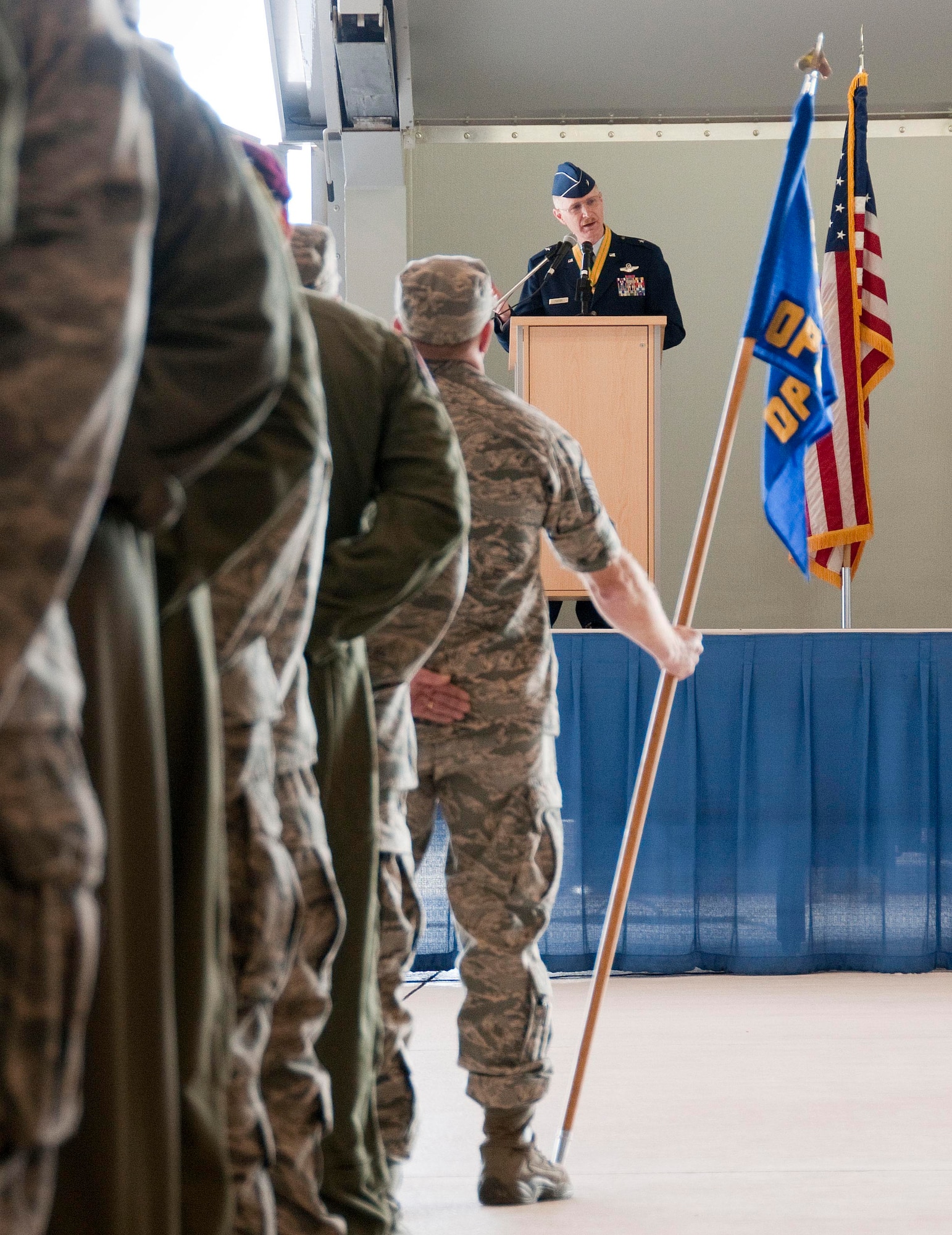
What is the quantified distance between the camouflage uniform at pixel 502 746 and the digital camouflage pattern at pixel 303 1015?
3.32ft

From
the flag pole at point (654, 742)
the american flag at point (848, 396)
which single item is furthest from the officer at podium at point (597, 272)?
the flag pole at point (654, 742)

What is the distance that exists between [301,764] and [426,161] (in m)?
6.41

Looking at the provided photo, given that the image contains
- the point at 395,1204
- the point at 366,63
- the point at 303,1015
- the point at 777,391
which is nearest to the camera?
the point at 303,1015

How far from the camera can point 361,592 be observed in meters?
1.63

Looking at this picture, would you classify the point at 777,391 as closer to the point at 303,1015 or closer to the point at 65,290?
the point at 303,1015

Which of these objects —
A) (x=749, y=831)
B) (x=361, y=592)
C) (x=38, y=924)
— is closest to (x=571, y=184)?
(x=749, y=831)

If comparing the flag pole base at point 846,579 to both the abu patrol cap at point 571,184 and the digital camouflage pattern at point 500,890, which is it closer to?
the abu patrol cap at point 571,184

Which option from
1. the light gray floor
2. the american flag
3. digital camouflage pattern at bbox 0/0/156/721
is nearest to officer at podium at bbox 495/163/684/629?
the american flag

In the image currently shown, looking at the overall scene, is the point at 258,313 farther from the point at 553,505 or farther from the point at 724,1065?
the point at 724,1065

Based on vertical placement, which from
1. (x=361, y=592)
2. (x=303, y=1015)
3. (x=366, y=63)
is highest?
(x=366, y=63)

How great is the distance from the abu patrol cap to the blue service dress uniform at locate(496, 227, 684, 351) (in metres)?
0.27

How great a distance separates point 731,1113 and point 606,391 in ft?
7.40

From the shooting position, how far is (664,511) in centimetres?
728

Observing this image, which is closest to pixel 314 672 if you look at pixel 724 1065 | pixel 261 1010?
pixel 261 1010
